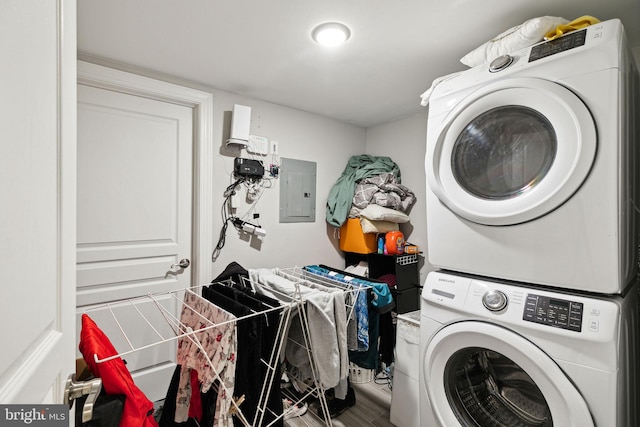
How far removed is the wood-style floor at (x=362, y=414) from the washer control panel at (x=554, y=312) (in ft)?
3.95

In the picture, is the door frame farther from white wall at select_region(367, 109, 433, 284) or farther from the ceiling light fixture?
white wall at select_region(367, 109, 433, 284)

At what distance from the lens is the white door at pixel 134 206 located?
1.78 meters

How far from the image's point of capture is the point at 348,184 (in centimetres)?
275

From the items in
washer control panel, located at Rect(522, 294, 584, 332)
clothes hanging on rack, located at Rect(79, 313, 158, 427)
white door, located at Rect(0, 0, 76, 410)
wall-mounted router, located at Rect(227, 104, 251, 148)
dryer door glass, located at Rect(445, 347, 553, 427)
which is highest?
wall-mounted router, located at Rect(227, 104, 251, 148)

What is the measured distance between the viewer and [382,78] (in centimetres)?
197

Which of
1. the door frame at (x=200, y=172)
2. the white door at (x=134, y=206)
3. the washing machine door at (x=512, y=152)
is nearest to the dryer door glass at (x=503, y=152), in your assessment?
the washing machine door at (x=512, y=152)

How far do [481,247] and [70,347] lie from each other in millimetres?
1401

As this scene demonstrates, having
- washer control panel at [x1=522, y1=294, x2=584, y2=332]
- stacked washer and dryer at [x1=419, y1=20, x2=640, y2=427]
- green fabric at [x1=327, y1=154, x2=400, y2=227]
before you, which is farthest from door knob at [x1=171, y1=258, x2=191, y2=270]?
washer control panel at [x1=522, y1=294, x2=584, y2=332]

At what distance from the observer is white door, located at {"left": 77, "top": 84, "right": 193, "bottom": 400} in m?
1.78

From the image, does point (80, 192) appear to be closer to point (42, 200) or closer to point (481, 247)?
point (42, 200)

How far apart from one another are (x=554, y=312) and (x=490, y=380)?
18.6 inches

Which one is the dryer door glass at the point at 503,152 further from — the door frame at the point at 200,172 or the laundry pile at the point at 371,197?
the door frame at the point at 200,172

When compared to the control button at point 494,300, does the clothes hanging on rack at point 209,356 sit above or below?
below

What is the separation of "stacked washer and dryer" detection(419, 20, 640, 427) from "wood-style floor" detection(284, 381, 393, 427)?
1.97 feet
